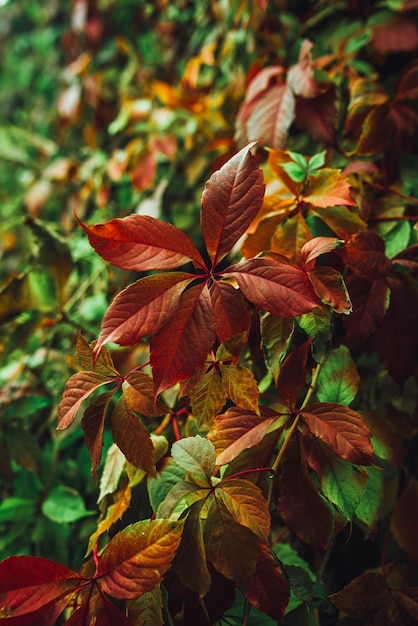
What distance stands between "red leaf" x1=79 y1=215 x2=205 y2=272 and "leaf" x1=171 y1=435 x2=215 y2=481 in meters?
0.20

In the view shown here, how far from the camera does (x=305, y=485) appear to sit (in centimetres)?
56

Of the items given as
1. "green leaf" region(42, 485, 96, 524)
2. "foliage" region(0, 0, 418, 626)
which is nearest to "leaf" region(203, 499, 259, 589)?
"foliage" region(0, 0, 418, 626)

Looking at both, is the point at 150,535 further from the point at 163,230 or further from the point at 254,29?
the point at 254,29

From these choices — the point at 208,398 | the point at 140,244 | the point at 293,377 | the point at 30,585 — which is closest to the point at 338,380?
the point at 293,377

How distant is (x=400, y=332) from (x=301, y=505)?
261 millimetres

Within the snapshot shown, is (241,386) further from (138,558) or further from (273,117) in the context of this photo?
(273,117)

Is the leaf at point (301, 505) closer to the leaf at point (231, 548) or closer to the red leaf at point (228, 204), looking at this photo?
the leaf at point (231, 548)

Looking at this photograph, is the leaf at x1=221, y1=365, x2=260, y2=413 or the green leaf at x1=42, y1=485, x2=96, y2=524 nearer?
the leaf at x1=221, y1=365, x2=260, y2=413

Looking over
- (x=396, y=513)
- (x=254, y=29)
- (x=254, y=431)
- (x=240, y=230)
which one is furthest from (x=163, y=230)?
A: (x=254, y=29)

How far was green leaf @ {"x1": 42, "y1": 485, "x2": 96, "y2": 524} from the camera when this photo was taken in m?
0.86

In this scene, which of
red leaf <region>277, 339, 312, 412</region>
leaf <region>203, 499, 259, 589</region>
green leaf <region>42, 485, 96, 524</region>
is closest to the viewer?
leaf <region>203, 499, 259, 589</region>

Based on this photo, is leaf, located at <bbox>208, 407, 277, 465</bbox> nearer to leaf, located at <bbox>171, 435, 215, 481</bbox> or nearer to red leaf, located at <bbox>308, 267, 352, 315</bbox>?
leaf, located at <bbox>171, 435, 215, 481</bbox>

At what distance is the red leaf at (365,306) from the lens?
24.5 inches

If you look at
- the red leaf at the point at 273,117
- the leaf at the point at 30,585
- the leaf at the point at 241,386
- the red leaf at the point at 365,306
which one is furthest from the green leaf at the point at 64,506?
the red leaf at the point at 273,117
